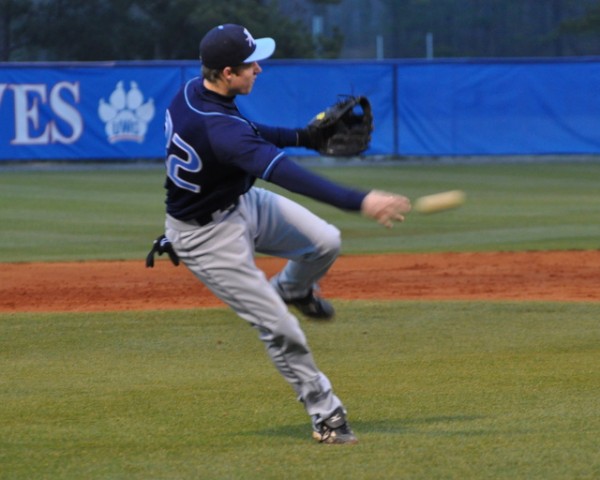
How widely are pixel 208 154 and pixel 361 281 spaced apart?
632 cm

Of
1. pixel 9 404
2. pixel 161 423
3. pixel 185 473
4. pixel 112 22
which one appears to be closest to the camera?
pixel 185 473

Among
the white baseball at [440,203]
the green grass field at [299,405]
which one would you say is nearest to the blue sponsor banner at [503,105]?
the green grass field at [299,405]

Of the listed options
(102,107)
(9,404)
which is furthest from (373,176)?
(9,404)

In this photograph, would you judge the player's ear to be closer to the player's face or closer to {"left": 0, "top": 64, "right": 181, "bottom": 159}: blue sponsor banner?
the player's face

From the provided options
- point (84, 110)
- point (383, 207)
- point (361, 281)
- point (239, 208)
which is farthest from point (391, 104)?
point (383, 207)

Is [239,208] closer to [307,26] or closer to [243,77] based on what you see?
[243,77]

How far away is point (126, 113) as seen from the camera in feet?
79.1

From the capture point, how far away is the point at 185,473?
15.5 ft

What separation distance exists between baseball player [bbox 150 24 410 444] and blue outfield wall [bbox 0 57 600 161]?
18.9 metres

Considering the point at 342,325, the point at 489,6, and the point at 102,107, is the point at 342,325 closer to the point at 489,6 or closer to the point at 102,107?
the point at 102,107

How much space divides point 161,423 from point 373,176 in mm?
16861

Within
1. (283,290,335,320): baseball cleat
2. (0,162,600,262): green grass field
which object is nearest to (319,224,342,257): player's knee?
(283,290,335,320): baseball cleat

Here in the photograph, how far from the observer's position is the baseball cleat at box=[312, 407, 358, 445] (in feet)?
17.0

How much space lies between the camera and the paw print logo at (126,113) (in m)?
24.0
